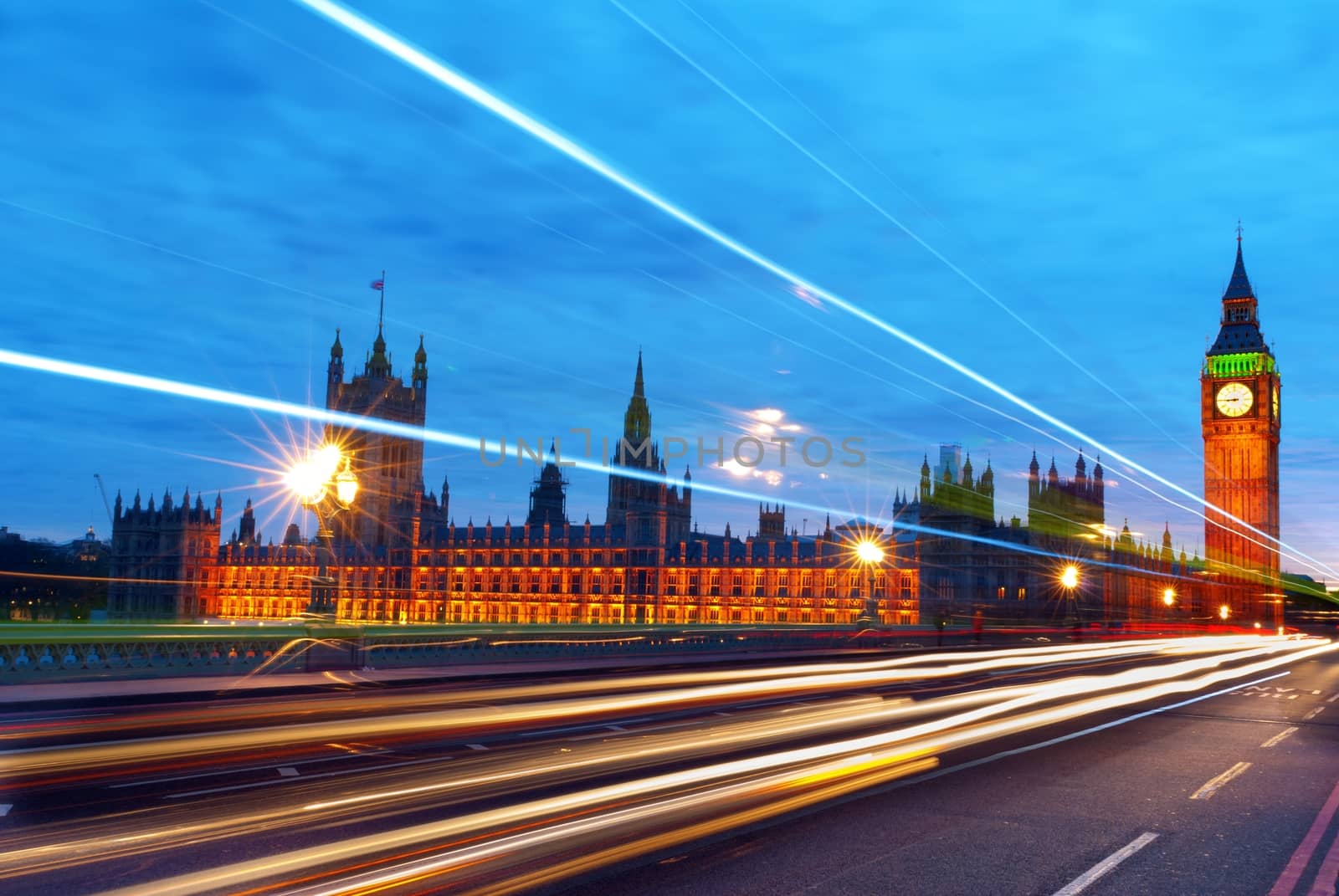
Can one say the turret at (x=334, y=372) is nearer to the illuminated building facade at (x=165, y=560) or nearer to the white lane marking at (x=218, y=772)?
the illuminated building facade at (x=165, y=560)

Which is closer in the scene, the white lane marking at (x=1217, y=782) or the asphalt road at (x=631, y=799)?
the asphalt road at (x=631, y=799)

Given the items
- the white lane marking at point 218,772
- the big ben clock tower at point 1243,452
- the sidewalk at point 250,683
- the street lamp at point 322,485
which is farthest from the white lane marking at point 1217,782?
the big ben clock tower at point 1243,452

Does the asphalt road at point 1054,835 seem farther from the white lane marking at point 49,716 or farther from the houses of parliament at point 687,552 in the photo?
the houses of parliament at point 687,552

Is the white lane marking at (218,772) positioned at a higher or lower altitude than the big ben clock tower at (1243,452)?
lower

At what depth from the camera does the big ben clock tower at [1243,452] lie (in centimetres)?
15125

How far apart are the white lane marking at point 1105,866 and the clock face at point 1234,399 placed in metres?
167

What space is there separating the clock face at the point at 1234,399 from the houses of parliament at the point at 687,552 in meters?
0.26

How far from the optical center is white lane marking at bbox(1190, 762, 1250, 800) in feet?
44.0

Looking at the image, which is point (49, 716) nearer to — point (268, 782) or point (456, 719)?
→ point (456, 719)

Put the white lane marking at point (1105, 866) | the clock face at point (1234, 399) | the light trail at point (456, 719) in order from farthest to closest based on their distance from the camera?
the clock face at point (1234, 399) < the light trail at point (456, 719) < the white lane marking at point (1105, 866)

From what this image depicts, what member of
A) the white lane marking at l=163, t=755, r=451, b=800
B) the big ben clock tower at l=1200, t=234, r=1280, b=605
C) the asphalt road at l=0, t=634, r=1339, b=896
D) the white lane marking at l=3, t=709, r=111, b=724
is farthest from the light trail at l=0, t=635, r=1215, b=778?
the big ben clock tower at l=1200, t=234, r=1280, b=605

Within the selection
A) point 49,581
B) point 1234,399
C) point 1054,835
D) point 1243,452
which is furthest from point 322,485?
point 1234,399

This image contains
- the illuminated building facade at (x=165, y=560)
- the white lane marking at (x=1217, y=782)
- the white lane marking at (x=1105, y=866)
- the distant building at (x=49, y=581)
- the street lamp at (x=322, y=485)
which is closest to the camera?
the white lane marking at (x=1105, y=866)

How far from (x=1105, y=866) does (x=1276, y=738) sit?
12528mm
